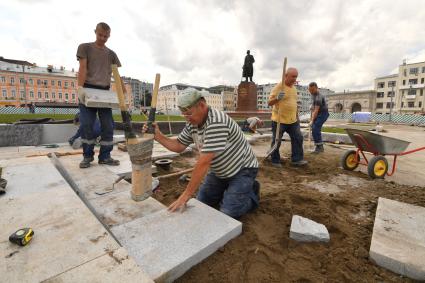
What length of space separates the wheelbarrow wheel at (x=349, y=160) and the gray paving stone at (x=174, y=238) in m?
3.37

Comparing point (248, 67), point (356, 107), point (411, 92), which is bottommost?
point (248, 67)

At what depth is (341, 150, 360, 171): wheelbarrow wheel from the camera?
4.22m

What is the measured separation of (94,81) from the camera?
133 inches

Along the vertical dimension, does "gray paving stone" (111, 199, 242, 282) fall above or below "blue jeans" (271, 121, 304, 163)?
below

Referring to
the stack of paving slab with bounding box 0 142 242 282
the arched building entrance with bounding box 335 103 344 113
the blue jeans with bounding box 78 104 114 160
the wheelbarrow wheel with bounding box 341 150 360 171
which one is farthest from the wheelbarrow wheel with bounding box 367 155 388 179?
the arched building entrance with bounding box 335 103 344 113

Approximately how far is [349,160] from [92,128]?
14.7ft

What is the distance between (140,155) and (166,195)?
3.59ft

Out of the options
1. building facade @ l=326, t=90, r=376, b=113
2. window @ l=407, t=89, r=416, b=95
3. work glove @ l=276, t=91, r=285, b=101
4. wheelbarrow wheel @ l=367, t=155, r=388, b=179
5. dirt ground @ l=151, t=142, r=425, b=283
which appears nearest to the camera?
dirt ground @ l=151, t=142, r=425, b=283

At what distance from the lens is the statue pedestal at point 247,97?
55.2ft

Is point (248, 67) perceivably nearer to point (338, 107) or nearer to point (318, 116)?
point (318, 116)

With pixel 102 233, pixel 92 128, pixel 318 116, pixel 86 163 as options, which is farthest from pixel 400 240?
pixel 318 116

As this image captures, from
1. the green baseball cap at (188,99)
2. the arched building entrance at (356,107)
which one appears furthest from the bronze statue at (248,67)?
the arched building entrance at (356,107)

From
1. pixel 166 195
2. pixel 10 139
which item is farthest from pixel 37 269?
pixel 10 139

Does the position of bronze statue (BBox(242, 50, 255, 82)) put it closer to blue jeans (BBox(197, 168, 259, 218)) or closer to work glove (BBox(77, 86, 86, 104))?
work glove (BBox(77, 86, 86, 104))
